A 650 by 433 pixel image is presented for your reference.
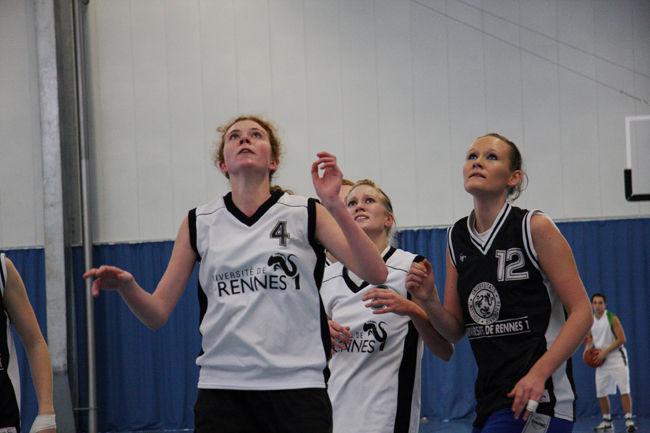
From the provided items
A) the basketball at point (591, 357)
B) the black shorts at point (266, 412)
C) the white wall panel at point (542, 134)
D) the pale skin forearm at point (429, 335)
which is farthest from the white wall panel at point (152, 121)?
the black shorts at point (266, 412)

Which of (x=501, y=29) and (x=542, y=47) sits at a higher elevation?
(x=501, y=29)

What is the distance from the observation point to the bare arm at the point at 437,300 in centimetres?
312

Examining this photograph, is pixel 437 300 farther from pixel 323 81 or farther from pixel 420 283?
pixel 323 81

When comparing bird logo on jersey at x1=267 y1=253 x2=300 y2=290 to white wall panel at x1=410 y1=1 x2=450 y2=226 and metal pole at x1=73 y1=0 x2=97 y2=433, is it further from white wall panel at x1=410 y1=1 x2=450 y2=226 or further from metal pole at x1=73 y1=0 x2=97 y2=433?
metal pole at x1=73 y1=0 x2=97 y2=433

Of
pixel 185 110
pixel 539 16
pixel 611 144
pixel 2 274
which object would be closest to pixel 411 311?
pixel 2 274

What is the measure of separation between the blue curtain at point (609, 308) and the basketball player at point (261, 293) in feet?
29.0

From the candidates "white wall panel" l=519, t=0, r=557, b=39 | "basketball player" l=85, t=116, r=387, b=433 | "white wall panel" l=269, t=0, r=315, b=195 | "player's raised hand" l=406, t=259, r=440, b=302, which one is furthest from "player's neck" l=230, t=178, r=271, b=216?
"white wall panel" l=519, t=0, r=557, b=39

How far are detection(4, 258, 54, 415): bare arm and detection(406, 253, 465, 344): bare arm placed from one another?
1.52 m

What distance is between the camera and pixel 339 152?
1198 centimetres

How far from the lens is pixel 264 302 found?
2.48m

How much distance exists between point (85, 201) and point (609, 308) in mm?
8389

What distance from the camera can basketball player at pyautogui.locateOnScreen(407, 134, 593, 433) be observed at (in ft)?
9.29

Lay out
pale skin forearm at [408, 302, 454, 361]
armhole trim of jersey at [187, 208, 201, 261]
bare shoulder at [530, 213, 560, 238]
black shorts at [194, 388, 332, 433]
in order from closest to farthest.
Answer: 1. black shorts at [194, 388, 332, 433]
2. armhole trim of jersey at [187, 208, 201, 261]
3. bare shoulder at [530, 213, 560, 238]
4. pale skin forearm at [408, 302, 454, 361]

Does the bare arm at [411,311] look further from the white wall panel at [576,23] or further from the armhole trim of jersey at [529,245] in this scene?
the white wall panel at [576,23]
